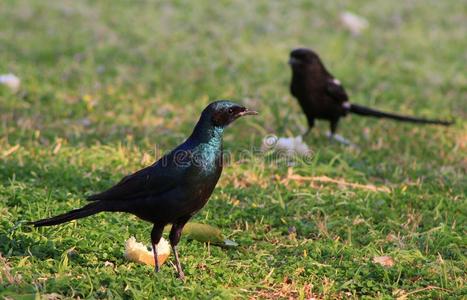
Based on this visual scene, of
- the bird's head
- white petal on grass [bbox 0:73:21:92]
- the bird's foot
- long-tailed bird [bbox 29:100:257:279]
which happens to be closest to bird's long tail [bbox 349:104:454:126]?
the bird's head

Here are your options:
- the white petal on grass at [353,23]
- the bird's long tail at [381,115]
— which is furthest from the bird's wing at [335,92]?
the white petal on grass at [353,23]

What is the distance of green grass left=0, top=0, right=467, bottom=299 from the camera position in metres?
4.20

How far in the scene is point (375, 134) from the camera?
7590mm

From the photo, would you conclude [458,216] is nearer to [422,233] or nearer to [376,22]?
[422,233]

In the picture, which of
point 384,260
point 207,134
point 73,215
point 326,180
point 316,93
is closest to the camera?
point 73,215

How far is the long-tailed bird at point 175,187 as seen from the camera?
4027 mm

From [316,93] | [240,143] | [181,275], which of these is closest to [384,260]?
[181,275]

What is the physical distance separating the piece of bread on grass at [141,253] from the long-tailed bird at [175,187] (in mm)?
107

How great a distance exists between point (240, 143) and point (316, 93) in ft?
3.60

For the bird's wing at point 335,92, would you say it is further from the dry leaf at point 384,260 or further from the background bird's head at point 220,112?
the background bird's head at point 220,112

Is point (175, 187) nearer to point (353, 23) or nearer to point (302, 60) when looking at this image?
point (302, 60)

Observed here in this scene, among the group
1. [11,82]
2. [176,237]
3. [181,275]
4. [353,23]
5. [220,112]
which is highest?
[353,23]

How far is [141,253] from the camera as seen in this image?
421cm

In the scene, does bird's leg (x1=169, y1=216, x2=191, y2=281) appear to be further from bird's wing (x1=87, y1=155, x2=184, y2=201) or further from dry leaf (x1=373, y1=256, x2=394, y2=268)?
dry leaf (x1=373, y1=256, x2=394, y2=268)
